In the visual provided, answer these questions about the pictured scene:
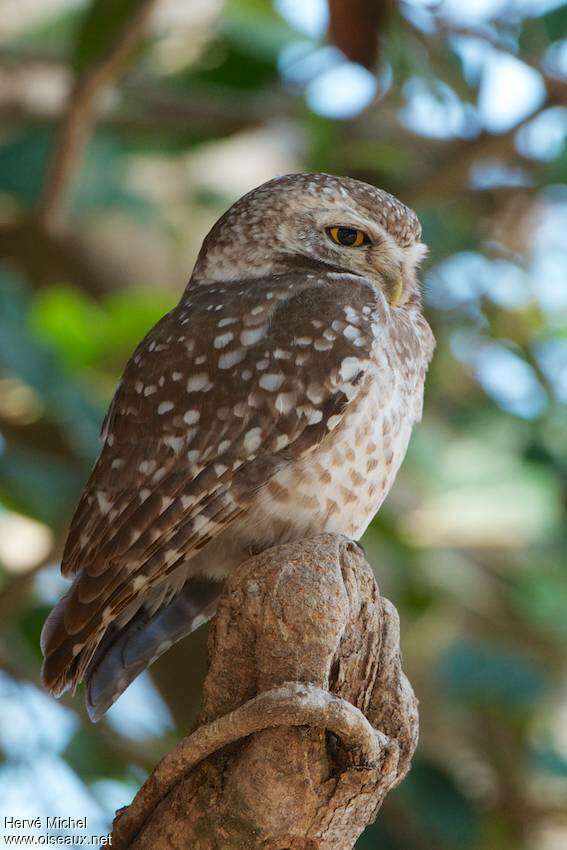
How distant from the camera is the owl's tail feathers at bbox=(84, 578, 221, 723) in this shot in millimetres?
2633

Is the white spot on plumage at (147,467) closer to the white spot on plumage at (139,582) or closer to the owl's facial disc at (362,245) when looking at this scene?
the white spot on plumage at (139,582)

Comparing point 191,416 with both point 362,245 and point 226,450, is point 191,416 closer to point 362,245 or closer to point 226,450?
point 226,450

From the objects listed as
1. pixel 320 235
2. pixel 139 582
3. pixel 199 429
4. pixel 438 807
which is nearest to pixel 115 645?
pixel 139 582

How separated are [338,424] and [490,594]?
3557 millimetres

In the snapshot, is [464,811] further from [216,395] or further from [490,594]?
[216,395]

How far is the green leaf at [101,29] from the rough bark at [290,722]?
2.67m

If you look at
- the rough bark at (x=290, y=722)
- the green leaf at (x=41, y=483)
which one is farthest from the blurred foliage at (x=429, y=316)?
the rough bark at (x=290, y=722)

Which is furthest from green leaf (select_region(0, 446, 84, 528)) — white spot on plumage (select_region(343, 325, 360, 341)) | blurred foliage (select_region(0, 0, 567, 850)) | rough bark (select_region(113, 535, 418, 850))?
rough bark (select_region(113, 535, 418, 850))

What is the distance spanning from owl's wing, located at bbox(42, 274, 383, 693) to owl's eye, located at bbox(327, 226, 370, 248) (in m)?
0.14

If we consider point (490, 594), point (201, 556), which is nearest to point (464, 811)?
point (490, 594)

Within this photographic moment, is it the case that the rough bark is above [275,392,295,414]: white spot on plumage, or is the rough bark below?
below

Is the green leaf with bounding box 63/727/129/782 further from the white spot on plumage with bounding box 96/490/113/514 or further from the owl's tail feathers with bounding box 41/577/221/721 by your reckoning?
the white spot on plumage with bounding box 96/490/113/514

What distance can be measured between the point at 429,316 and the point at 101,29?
1.76 m

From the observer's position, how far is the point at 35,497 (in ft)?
12.5
